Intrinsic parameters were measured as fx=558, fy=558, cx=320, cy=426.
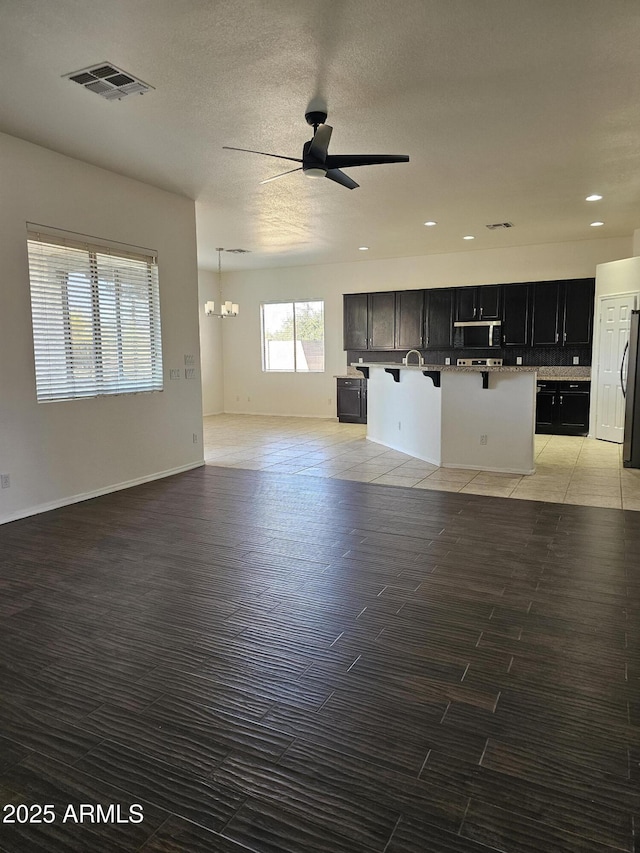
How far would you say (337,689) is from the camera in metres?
2.14

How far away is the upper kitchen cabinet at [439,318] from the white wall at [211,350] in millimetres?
4451

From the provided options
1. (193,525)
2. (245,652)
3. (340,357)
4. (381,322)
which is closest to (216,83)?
(193,525)

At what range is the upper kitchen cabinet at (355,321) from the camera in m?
10.2

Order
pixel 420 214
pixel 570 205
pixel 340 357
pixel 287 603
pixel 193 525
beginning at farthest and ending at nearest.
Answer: pixel 340 357 → pixel 420 214 → pixel 570 205 → pixel 193 525 → pixel 287 603

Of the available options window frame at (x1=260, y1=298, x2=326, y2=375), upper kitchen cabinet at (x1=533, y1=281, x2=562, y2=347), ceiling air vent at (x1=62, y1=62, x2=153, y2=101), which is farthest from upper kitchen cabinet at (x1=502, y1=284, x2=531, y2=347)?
ceiling air vent at (x1=62, y1=62, x2=153, y2=101)

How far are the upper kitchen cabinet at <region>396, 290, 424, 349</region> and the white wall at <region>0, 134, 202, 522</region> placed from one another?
14.8ft

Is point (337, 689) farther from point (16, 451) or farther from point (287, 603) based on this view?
point (16, 451)

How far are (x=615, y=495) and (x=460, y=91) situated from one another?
3.60 m

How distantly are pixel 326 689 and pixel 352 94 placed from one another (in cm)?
351

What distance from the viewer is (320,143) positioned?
11.9ft

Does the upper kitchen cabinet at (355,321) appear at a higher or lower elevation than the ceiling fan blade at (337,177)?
lower

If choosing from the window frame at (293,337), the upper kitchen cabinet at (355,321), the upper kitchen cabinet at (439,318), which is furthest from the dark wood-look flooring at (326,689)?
the window frame at (293,337)

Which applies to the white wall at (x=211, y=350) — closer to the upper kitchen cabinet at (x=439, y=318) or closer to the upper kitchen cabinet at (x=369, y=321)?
the upper kitchen cabinet at (x=369, y=321)

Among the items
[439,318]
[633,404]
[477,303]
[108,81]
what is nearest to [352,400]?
[439,318]
